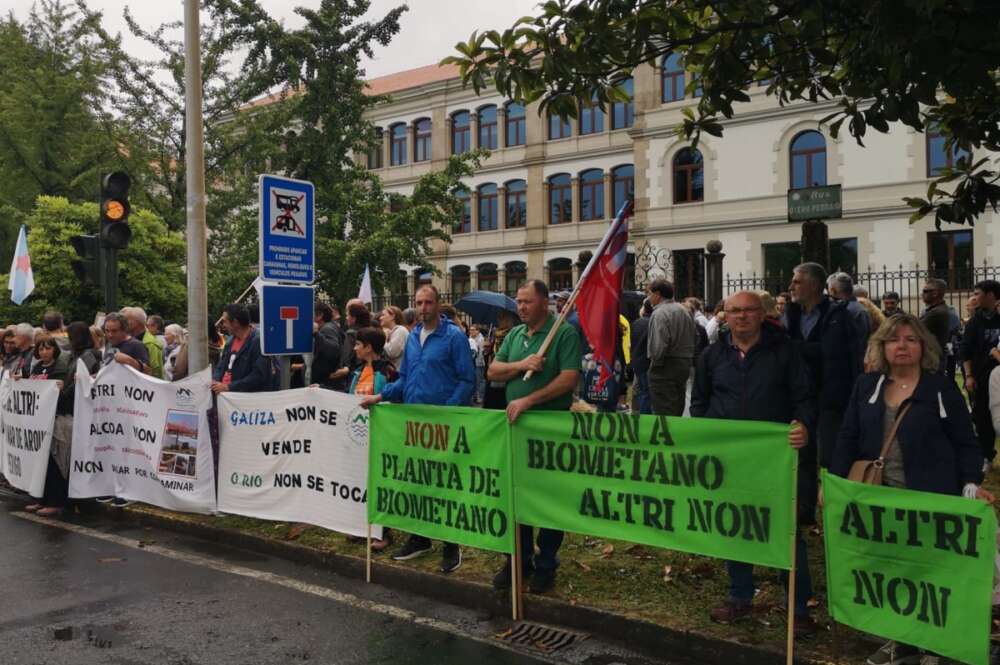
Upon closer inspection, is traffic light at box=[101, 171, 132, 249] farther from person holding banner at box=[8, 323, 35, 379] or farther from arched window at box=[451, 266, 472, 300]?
arched window at box=[451, 266, 472, 300]

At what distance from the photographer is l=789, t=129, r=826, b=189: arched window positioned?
1273 inches

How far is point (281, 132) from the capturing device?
3053 centimetres

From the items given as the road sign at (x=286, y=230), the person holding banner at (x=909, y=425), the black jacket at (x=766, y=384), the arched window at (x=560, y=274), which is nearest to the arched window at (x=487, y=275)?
the arched window at (x=560, y=274)

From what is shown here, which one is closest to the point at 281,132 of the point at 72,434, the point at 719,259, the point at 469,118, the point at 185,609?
the point at 469,118

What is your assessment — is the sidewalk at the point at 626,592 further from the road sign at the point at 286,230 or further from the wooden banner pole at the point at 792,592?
the road sign at the point at 286,230

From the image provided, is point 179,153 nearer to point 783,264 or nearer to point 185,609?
point 783,264

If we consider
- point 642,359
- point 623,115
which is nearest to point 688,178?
point 623,115

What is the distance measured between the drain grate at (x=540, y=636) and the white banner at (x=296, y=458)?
71.7 inches

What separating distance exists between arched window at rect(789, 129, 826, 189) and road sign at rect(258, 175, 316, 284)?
91.2 feet

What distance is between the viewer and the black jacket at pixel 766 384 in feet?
15.9

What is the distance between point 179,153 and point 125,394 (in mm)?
23821

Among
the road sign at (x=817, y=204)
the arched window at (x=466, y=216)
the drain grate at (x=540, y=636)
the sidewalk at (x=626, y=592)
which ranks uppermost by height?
the arched window at (x=466, y=216)

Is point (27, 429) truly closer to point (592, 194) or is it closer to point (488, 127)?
point (592, 194)

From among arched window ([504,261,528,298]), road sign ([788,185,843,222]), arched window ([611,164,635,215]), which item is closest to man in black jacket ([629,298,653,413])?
road sign ([788,185,843,222])
